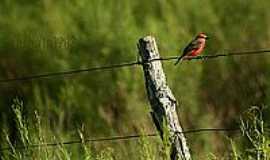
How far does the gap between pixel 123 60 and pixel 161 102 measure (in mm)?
5684

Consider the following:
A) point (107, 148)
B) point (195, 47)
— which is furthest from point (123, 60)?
point (107, 148)

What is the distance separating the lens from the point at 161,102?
16.4 ft

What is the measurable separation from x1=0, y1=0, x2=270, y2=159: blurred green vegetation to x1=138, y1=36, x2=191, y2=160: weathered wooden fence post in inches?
185

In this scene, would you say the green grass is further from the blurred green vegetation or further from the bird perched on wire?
the blurred green vegetation

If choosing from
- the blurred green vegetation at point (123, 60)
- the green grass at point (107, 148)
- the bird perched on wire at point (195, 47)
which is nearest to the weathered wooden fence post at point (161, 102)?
the green grass at point (107, 148)

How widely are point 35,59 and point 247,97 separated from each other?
2515 mm

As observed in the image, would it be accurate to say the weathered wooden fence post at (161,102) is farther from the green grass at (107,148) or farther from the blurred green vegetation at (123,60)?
the blurred green vegetation at (123,60)

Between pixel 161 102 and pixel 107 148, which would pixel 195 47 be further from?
pixel 161 102

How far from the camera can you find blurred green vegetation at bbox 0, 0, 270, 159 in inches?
405

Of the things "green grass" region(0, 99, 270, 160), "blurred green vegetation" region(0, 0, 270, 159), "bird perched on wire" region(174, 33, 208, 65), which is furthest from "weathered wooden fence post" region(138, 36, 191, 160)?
"blurred green vegetation" region(0, 0, 270, 159)

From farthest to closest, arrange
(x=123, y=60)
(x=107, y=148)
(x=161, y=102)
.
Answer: (x=123, y=60)
(x=107, y=148)
(x=161, y=102)

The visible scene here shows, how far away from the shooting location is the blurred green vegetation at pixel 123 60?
10.3 meters

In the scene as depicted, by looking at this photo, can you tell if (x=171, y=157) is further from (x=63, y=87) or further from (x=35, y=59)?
(x=35, y=59)

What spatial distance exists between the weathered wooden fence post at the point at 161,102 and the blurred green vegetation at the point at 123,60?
4.69m
